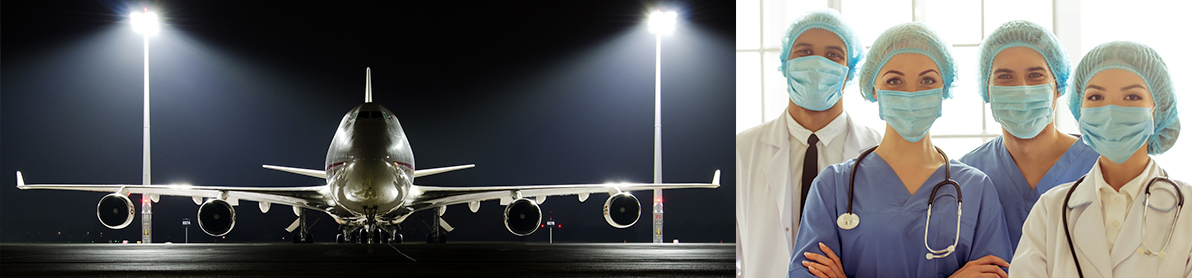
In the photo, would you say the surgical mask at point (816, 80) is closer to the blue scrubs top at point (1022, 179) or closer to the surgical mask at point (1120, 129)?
the blue scrubs top at point (1022, 179)

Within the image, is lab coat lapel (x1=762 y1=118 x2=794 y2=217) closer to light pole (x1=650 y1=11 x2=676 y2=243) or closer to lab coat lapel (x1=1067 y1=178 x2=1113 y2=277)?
lab coat lapel (x1=1067 y1=178 x2=1113 y2=277)

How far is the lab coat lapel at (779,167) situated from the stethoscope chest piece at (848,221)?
450 millimetres

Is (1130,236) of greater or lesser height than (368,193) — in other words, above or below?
above

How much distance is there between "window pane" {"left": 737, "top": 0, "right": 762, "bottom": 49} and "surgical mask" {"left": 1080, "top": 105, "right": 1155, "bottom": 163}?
154cm

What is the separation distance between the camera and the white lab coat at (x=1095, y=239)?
2.30 meters

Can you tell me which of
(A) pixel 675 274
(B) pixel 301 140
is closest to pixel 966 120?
(A) pixel 675 274

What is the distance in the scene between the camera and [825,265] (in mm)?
2686

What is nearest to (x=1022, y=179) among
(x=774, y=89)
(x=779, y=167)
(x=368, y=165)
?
(x=779, y=167)

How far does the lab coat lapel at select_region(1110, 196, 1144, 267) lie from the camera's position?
233cm

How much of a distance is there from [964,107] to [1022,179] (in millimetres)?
429

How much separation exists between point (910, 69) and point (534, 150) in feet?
122

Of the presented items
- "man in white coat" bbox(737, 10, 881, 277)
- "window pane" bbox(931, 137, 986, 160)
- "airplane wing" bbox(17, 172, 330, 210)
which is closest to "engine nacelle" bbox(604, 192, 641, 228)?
"airplane wing" bbox(17, 172, 330, 210)

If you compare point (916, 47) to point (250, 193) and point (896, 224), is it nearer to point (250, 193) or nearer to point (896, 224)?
point (896, 224)

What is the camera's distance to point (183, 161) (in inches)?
1297
